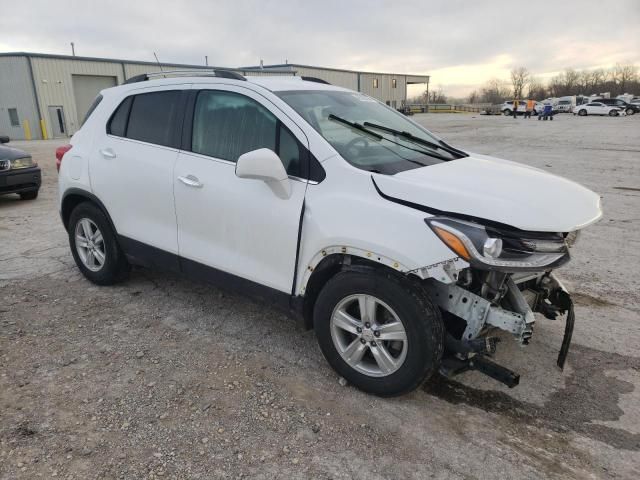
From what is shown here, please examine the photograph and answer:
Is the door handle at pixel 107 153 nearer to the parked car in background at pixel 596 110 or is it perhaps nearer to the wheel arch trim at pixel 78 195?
the wheel arch trim at pixel 78 195

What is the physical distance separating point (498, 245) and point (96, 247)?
373cm

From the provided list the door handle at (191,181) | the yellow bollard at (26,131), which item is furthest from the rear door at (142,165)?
the yellow bollard at (26,131)

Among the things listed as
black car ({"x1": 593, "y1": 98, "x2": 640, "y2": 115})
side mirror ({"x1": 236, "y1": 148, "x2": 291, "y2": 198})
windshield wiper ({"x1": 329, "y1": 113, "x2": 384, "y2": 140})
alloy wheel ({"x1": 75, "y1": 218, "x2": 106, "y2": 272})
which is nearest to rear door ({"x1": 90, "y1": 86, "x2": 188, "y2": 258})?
alloy wheel ({"x1": 75, "y1": 218, "x2": 106, "y2": 272})

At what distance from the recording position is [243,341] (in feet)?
12.3

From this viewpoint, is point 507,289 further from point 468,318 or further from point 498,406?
point 498,406

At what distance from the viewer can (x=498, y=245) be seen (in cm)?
254

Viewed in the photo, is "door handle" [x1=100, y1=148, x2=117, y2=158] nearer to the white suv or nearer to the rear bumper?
the white suv

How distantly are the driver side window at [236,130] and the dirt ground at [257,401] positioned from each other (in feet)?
4.69

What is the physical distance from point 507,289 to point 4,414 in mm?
3043

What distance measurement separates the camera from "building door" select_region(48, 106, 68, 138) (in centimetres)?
2983

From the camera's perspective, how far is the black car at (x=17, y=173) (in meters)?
8.45

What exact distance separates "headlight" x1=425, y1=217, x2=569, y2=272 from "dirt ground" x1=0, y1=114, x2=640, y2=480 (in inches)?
38.6

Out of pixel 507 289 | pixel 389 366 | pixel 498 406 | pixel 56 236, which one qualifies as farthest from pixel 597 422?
pixel 56 236

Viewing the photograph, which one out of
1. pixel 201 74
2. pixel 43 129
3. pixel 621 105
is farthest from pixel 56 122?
pixel 621 105
